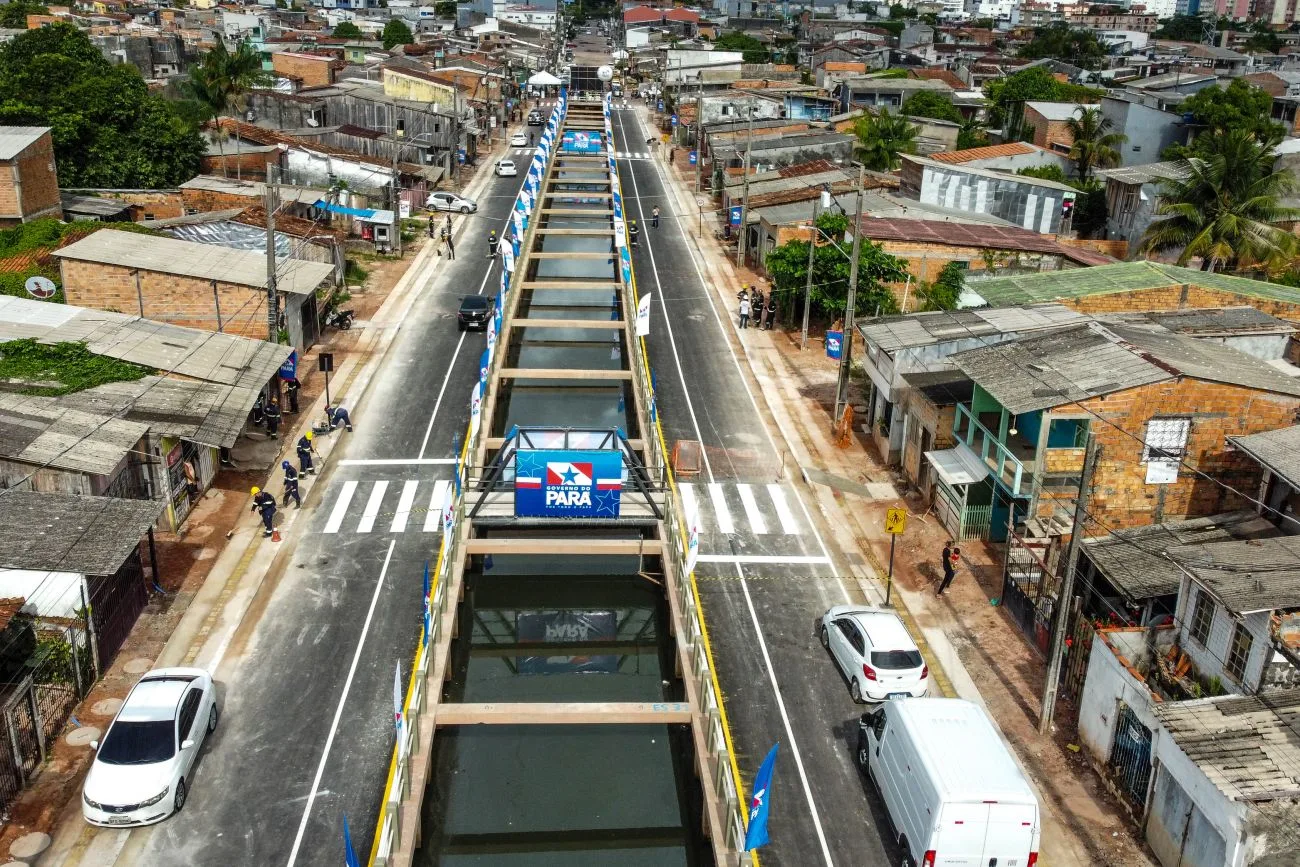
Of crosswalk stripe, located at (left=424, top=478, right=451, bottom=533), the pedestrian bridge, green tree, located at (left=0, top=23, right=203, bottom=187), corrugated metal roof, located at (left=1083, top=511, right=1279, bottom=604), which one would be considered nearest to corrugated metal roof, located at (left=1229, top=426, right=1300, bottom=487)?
corrugated metal roof, located at (left=1083, top=511, right=1279, bottom=604)

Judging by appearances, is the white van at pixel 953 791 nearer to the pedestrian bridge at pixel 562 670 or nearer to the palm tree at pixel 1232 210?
the pedestrian bridge at pixel 562 670

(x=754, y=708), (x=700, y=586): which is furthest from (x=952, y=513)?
(x=754, y=708)

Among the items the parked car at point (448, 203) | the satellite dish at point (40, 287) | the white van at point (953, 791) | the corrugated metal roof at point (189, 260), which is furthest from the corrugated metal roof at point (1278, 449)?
the parked car at point (448, 203)

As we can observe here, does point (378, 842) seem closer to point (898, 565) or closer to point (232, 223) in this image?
point (898, 565)

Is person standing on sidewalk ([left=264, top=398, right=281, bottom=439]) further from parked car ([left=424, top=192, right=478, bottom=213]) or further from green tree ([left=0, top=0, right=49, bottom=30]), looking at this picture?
green tree ([left=0, top=0, right=49, bottom=30])

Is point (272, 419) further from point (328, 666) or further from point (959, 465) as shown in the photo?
point (959, 465)


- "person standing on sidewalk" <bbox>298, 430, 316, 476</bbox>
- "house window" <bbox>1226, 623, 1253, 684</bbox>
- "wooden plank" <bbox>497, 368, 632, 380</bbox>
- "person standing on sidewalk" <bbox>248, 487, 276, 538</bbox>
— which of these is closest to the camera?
"house window" <bbox>1226, 623, 1253, 684</bbox>
